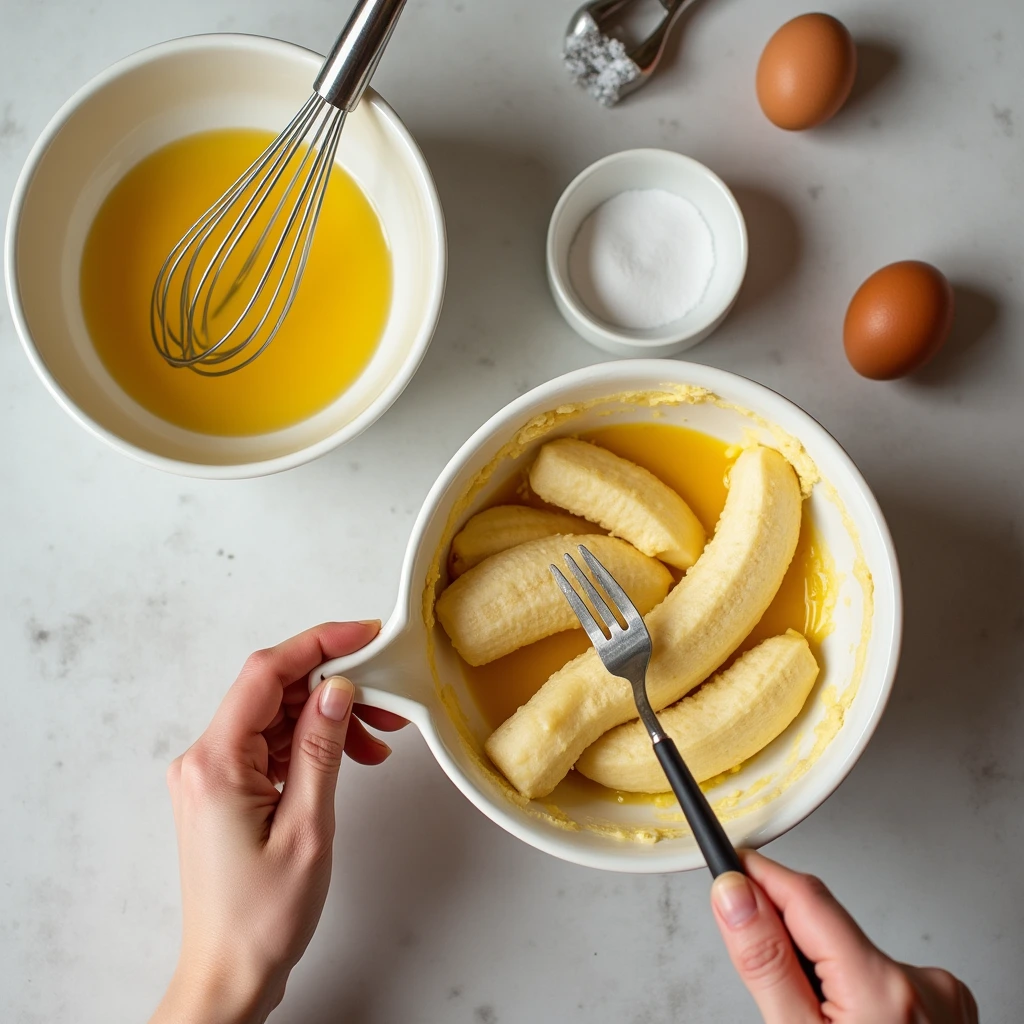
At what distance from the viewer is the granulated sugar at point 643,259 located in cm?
101

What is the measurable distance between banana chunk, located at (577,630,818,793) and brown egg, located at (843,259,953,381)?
12.6 inches

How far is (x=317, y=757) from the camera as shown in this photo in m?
0.78

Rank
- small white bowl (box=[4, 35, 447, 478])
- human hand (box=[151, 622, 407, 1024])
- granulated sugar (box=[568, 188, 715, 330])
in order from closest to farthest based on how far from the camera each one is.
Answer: human hand (box=[151, 622, 407, 1024]) → small white bowl (box=[4, 35, 447, 478]) → granulated sugar (box=[568, 188, 715, 330])

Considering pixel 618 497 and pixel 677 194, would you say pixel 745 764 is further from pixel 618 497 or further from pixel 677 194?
pixel 677 194

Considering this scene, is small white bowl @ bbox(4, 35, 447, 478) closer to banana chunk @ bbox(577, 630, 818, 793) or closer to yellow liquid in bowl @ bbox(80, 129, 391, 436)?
yellow liquid in bowl @ bbox(80, 129, 391, 436)

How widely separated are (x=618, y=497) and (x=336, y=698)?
13.3 inches

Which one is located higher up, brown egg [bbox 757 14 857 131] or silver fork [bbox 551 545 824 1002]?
brown egg [bbox 757 14 857 131]

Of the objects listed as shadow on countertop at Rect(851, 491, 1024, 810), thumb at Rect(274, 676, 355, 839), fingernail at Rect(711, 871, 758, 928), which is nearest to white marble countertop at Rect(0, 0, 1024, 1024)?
shadow on countertop at Rect(851, 491, 1024, 810)

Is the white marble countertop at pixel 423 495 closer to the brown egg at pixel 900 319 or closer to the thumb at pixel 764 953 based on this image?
the brown egg at pixel 900 319

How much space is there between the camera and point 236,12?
105cm

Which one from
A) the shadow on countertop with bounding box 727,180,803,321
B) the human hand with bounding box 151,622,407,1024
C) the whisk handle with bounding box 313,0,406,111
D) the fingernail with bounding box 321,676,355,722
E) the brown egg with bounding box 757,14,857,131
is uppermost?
the brown egg with bounding box 757,14,857,131

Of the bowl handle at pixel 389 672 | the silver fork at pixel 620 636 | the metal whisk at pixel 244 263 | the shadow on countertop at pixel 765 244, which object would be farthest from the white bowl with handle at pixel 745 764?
the metal whisk at pixel 244 263

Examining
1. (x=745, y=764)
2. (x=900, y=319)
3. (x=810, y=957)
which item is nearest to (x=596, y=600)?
(x=745, y=764)

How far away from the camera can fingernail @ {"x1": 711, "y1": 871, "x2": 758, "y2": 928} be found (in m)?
0.69
